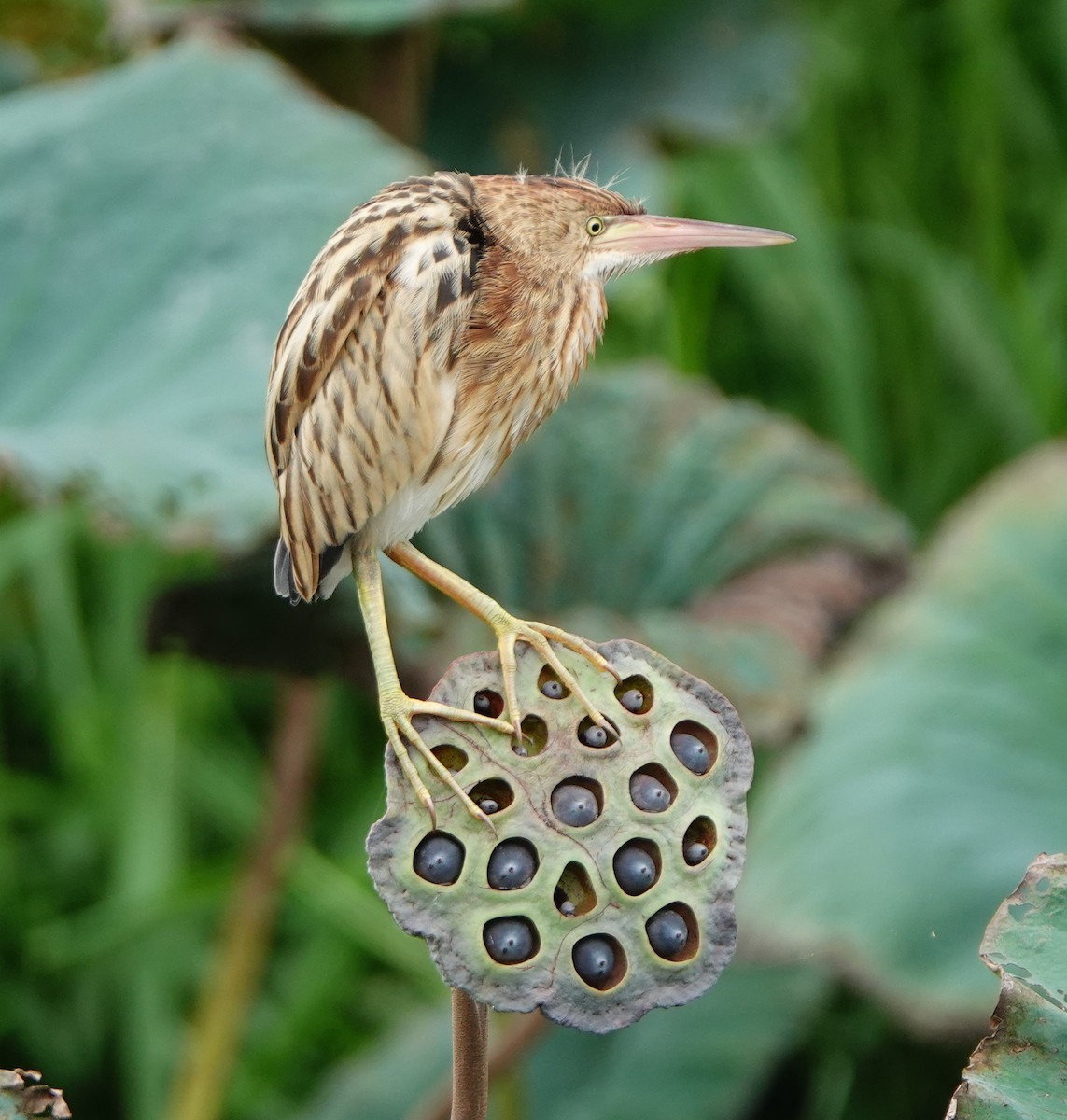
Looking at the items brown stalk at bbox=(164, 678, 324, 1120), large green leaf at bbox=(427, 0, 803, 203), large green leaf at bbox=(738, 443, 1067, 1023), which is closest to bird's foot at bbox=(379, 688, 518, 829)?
large green leaf at bbox=(738, 443, 1067, 1023)

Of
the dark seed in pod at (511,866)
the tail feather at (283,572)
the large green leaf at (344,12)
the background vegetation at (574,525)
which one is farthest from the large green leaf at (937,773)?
the large green leaf at (344,12)

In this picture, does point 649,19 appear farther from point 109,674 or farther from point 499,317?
point 499,317

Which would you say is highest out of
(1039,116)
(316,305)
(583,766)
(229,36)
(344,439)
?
(1039,116)

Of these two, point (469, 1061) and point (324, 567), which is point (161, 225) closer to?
point (324, 567)

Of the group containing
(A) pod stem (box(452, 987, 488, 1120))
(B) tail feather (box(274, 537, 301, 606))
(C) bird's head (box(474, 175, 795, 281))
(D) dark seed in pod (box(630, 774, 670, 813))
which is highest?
(C) bird's head (box(474, 175, 795, 281))

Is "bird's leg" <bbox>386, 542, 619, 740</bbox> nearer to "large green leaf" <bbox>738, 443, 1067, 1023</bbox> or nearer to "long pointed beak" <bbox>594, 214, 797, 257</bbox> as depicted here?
"long pointed beak" <bbox>594, 214, 797, 257</bbox>

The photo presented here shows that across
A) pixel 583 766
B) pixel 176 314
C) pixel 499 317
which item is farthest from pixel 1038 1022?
pixel 176 314
